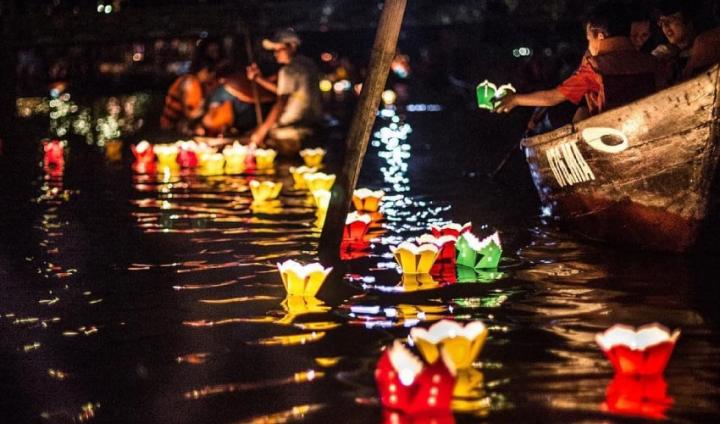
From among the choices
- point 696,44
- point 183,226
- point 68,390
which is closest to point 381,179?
point 183,226

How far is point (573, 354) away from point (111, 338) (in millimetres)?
A: 2482

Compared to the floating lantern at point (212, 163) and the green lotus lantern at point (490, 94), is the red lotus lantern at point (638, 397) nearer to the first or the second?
the green lotus lantern at point (490, 94)

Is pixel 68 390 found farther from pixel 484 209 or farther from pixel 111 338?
pixel 484 209

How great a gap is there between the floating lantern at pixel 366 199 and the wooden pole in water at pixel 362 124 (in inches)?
102

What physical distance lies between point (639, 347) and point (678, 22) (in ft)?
16.8

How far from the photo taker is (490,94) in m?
9.86

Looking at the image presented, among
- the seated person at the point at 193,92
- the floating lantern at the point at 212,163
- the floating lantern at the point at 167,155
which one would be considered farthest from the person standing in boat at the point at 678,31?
the seated person at the point at 193,92

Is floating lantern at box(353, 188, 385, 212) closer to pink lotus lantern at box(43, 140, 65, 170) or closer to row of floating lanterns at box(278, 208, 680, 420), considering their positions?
row of floating lanterns at box(278, 208, 680, 420)

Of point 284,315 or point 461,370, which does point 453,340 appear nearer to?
point 461,370

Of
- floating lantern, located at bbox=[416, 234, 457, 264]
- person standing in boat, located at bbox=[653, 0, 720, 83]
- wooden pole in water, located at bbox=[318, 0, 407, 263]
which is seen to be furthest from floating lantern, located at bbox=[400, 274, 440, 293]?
person standing in boat, located at bbox=[653, 0, 720, 83]

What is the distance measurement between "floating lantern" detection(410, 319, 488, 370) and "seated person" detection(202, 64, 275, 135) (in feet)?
40.7

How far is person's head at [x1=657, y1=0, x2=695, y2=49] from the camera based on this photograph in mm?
9633

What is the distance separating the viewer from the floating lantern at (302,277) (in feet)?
23.4

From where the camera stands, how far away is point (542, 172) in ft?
32.9
